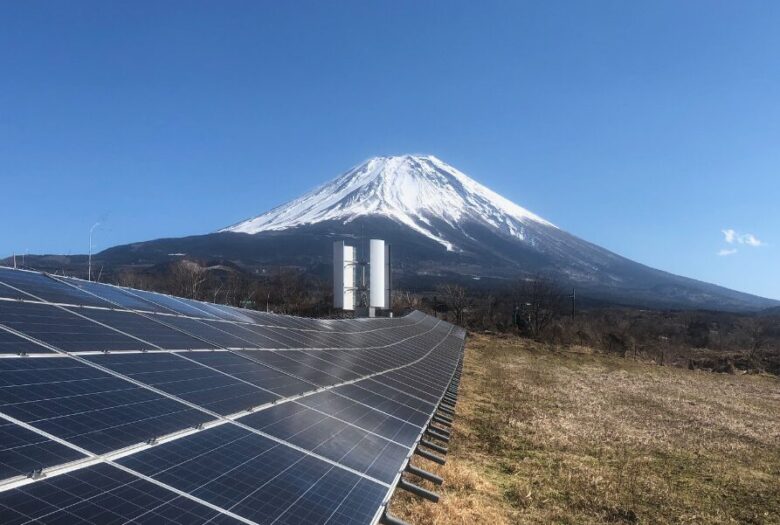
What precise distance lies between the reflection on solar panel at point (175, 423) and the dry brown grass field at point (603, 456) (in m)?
1.66

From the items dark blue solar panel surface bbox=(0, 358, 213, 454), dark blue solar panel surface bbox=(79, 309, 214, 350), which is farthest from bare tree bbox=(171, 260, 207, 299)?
dark blue solar panel surface bbox=(0, 358, 213, 454)

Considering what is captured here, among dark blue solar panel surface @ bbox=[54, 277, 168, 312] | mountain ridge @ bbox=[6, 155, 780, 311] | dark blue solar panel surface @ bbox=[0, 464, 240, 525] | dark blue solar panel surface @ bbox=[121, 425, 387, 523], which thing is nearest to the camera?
dark blue solar panel surface @ bbox=[0, 464, 240, 525]

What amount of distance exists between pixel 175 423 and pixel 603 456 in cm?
1147

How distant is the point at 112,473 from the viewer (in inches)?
165

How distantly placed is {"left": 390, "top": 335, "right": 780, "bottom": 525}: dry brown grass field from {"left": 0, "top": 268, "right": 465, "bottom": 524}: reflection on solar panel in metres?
1.66

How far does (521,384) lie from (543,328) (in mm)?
32422

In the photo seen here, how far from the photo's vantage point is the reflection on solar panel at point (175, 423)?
13.1 feet

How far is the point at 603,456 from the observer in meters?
13.7

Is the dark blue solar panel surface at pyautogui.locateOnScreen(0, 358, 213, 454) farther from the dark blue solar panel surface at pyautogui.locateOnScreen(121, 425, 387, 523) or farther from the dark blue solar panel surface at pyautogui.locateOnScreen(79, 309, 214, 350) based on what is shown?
the dark blue solar panel surface at pyautogui.locateOnScreen(79, 309, 214, 350)

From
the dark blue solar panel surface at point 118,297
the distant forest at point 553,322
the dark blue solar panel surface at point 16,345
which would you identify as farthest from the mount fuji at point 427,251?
the dark blue solar panel surface at point 16,345

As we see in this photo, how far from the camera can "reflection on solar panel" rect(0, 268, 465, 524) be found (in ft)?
13.1

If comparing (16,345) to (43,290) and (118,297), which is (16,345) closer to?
(43,290)

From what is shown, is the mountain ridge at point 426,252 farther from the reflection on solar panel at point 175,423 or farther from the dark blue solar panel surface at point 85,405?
the dark blue solar panel surface at point 85,405

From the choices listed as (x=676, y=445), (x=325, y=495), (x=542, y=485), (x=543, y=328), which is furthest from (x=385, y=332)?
(x=543, y=328)
